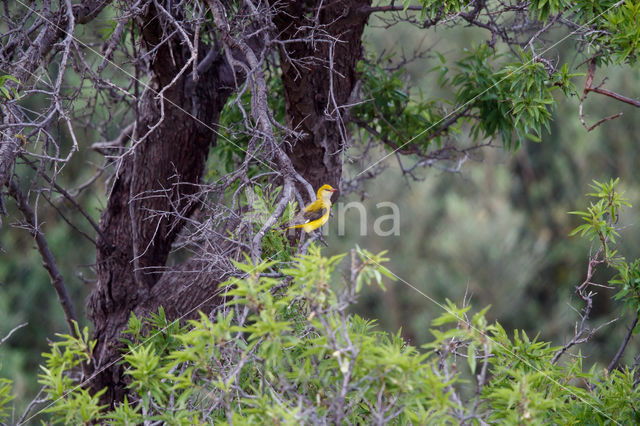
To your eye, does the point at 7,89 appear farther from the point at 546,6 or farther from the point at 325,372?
the point at 546,6

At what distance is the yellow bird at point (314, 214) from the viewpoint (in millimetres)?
3217

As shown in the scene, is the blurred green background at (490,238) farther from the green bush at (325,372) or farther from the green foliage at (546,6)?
the green bush at (325,372)

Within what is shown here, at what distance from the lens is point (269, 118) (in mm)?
3033

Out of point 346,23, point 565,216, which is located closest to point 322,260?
→ point 346,23

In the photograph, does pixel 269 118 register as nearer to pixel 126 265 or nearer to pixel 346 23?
pixel 346 23

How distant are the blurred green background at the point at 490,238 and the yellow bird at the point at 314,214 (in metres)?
6.03

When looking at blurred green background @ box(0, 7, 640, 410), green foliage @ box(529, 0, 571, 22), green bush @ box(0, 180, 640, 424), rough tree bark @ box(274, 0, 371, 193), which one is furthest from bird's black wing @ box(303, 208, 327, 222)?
blurred green background @ box(0, 7, 640, 410)

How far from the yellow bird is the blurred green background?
6.03 metres

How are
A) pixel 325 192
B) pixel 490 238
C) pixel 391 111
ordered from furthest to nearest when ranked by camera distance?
pixel 490 238 < pixel 391 111 < pixel 325 192

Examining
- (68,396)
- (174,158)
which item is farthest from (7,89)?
(68,396)

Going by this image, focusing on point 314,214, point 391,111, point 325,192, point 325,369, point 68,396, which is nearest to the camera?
point 325,369

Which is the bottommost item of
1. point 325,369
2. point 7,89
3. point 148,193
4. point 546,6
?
point 325,369

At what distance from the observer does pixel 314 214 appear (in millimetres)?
3348

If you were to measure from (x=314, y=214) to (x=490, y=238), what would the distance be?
27.6ft
